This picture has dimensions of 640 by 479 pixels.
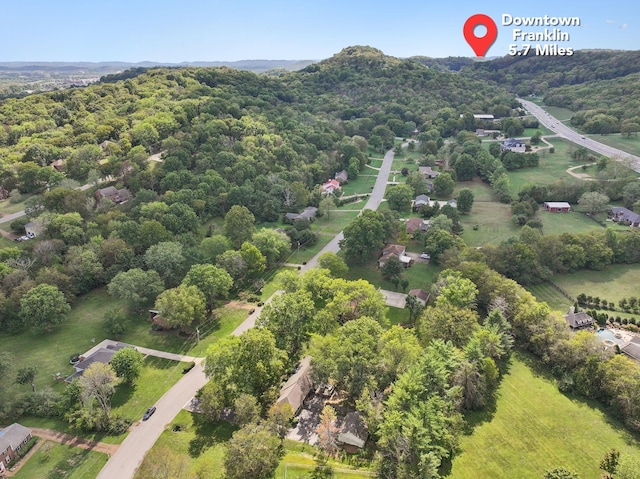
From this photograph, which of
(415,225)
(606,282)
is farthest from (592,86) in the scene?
(606,282)

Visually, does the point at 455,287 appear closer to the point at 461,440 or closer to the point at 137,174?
the point at 461,440

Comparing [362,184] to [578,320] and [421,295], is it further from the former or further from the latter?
[578,320]

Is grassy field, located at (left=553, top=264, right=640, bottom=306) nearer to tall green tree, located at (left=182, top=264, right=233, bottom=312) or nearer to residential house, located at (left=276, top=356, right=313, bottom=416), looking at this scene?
residential house, located at (left=276, top=356, right=313, bottom=416)

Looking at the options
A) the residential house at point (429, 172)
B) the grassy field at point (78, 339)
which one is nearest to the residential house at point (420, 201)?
the residential house at point (429, 172)

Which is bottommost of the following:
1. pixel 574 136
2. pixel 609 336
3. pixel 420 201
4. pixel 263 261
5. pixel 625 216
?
pixel 609 336

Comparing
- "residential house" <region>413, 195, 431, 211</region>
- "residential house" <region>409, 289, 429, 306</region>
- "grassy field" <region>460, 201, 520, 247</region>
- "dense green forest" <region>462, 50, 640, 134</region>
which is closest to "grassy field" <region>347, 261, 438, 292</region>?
"residential house" <region>409, 289, 429, 306</region>
